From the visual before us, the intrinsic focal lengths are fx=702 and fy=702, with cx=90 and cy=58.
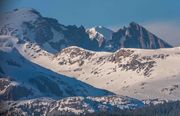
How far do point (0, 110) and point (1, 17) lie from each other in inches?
170

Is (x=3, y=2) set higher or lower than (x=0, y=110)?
higher

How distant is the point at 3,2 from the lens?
32.4 m

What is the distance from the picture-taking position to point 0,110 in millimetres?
32531

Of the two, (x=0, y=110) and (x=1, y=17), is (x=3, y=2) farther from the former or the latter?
(x=0, y=110)

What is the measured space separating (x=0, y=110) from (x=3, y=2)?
5.00 metres

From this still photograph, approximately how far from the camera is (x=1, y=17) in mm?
32719

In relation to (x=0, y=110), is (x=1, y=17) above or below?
above

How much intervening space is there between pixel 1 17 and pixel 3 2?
0.74 m

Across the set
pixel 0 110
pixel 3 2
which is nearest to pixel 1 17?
pixel 3 2
